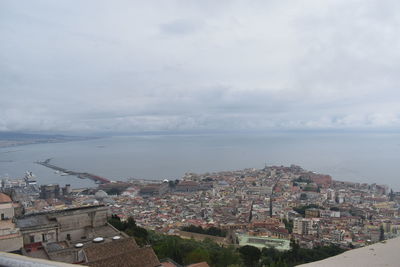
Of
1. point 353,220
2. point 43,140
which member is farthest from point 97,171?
point 43,140

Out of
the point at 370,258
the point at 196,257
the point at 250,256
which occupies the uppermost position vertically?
the point at 370,258

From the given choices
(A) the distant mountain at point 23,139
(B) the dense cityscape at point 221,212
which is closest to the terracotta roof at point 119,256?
(B) the dense cityscape at point 221,212

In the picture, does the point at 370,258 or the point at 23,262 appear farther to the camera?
the point at 370,258

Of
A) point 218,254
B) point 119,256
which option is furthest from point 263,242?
→ point 119,256

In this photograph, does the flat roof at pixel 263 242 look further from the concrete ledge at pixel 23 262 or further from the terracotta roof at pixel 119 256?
the concrete ledge at pixel 23 262

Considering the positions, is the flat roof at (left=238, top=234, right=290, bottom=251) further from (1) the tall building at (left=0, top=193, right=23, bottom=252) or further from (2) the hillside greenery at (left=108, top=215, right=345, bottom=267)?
(1) the tall building at (left=0, top=193, right=23, bottom=252)

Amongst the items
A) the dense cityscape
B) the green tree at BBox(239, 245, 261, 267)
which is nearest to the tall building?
the dense cityscape

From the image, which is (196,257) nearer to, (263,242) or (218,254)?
(218,254)

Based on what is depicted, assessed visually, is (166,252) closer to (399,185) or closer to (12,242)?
(12,242)
